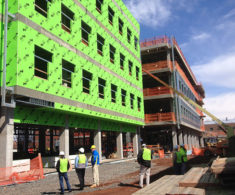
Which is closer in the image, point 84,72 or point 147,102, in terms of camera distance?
point 84,72

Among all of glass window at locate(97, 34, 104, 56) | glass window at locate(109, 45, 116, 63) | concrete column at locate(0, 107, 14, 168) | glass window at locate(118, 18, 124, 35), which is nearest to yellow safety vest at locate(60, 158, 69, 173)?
concrete column at locate(0, 107, 14, 168)

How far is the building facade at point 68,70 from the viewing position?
14.2 metres

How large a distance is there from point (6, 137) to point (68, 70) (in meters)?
6.84

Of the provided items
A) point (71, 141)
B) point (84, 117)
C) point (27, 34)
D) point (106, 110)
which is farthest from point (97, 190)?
point (71, 141)

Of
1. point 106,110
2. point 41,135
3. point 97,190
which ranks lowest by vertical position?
point 97,190

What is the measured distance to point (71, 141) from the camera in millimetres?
31297

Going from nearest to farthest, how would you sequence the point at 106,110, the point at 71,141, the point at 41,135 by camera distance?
→ the point at 106,110
the point at 41,135
the point at 71,141

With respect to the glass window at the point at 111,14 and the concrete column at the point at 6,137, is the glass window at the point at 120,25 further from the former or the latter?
the concrete column at the point at 6,137

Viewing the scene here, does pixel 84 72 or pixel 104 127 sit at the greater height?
pixel 84 72

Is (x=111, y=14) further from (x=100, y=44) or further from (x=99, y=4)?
(x=100, y=44)

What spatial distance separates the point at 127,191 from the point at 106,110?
13305 mm

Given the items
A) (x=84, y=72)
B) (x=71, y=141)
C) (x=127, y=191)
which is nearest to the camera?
(x=127, y=191)

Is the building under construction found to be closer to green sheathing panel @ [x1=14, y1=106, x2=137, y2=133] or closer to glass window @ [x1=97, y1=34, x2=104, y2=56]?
green sheathing panel @ [x1=14, y1=106, x2=137, y2=133]

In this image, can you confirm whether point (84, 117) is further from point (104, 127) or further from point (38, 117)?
point (38, 117)
